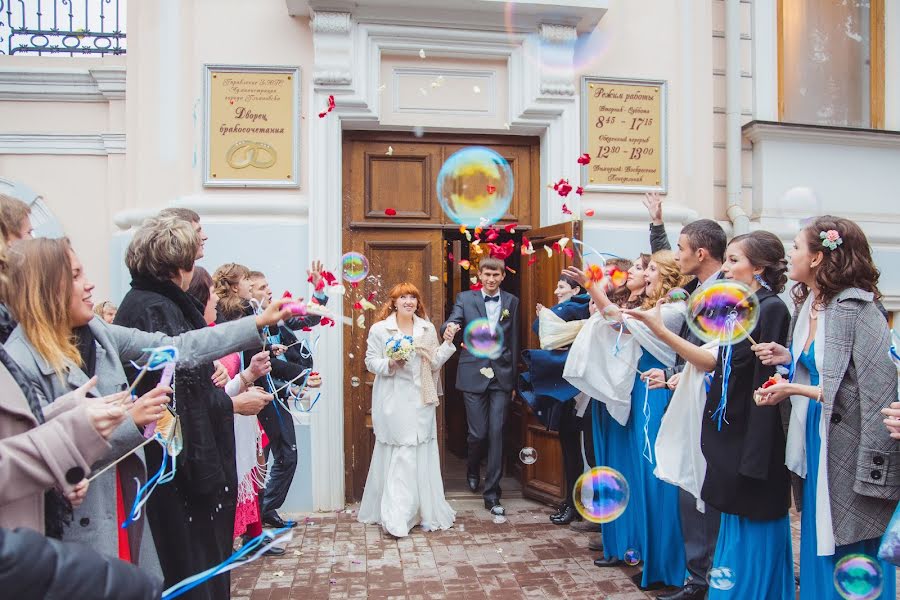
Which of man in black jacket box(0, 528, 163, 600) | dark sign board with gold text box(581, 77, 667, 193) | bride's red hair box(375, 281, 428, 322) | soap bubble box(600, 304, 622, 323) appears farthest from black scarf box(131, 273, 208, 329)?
dark sign board with gold text box(581, 77, 667, 193)

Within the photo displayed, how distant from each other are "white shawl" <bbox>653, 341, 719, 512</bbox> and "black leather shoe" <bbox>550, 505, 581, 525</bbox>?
6.61ft

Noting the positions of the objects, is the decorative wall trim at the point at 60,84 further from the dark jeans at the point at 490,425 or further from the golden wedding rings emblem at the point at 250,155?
the dark jeans at the point at 490,425

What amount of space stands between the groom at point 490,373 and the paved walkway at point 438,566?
63cm

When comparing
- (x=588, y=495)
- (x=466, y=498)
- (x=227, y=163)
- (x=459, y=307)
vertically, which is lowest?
(x=466, y=498)

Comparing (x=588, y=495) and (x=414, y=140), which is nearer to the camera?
(x=588, y=495)

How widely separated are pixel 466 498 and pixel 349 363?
165cm

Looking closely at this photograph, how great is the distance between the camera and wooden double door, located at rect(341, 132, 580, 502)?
5957 mm

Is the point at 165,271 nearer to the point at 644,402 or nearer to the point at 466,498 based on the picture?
the point at 644,402

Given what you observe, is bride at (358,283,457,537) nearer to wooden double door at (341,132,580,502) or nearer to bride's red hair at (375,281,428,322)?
bride's red hair at (375,281,428,322)

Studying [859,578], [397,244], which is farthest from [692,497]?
[397,244]

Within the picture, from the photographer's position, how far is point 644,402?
14.0 ft

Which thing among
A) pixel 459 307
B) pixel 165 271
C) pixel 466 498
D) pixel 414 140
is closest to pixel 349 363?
pixel 459 307

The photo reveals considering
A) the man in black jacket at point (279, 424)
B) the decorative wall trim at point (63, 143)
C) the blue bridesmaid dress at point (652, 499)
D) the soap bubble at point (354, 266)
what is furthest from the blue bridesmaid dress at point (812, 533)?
the decorative wall trim at point (63, 143)

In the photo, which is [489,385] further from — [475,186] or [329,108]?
[329,108]
